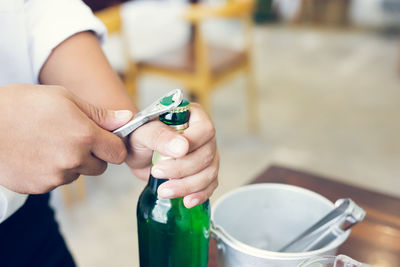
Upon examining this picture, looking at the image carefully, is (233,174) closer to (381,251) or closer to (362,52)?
(381,251)

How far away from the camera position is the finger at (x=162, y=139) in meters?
0.42

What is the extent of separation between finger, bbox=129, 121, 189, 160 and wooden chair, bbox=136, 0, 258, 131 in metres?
1.45

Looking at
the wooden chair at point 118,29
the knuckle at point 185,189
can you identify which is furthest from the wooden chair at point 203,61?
the knuckle at point 185,189

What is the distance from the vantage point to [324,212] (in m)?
0.52

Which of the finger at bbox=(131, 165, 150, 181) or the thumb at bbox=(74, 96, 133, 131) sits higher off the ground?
the thumb at bbox=(74, 96, 133, 131)

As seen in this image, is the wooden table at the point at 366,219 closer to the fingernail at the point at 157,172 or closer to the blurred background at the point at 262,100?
the fingernail at the point at 157,172

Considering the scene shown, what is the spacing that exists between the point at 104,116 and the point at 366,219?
42 centimetres

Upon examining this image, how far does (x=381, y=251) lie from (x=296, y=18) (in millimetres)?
3974

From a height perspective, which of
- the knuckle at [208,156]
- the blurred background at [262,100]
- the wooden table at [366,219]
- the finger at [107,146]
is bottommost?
the blurred background at [262,100]

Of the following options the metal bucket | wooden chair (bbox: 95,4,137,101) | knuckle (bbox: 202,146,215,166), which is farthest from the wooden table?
wooden chair (bbox: 95,4,137,101)

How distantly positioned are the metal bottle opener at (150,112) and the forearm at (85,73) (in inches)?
3.8

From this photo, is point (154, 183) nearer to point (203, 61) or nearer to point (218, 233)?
point (218, 233)

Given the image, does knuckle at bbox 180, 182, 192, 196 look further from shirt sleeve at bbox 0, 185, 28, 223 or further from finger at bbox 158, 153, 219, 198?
shirt sleeve at bbox 0, 185, 28, 223

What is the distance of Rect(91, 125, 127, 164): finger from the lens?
1.43 ft
